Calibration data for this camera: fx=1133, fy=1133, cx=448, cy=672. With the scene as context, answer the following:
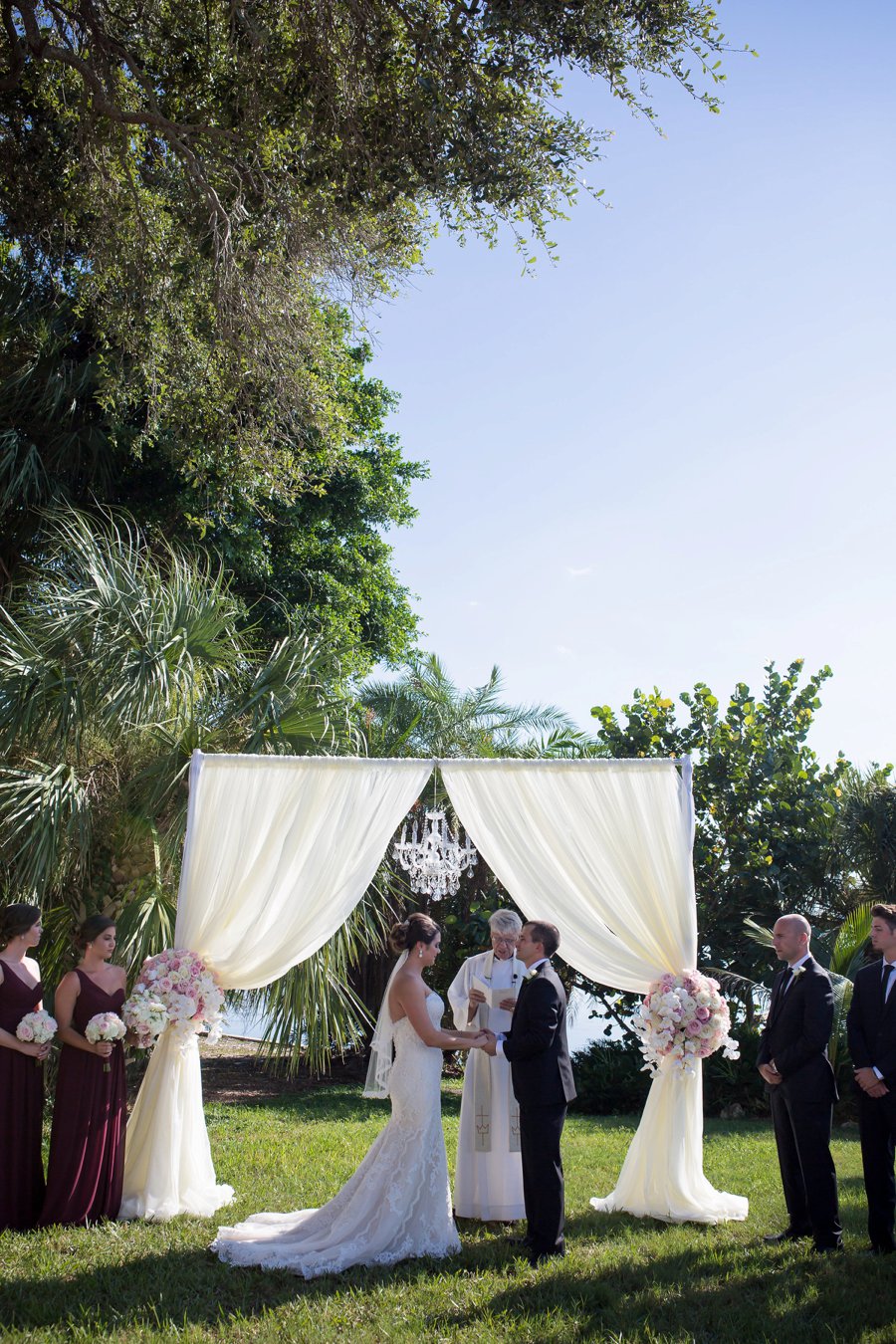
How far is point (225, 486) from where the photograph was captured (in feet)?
43.3

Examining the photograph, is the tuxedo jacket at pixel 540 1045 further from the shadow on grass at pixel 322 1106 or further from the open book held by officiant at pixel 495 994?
the shadow on grass at pixel 322 1106

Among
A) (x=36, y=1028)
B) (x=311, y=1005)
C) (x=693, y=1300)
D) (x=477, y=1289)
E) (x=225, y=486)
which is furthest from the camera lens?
(x=225, y=486)

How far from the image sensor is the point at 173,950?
682cm

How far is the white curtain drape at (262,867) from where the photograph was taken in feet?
22.5

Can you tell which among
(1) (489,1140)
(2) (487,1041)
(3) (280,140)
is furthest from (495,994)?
(3) (280,140)

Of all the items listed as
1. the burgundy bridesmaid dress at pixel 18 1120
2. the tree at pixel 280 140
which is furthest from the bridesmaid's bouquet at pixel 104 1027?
the tree at pixel 280 140

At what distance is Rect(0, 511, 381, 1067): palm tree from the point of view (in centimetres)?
812

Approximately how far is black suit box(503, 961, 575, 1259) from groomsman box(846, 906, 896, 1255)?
1.51m

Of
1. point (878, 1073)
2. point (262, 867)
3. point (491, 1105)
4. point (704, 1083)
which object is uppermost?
point (262, 867)

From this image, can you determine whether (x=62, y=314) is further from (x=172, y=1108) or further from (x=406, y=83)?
(x=172, y=1108)

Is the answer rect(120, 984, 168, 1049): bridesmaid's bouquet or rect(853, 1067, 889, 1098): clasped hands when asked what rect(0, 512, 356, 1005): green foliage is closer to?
rect(120, 984, 168, 1049): bridesmaid's bouquet

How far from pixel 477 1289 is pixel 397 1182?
2.56 feet

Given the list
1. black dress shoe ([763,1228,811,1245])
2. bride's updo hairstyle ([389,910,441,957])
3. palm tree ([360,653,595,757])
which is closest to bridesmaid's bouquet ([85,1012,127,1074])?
bride's updo hairstyle ([389,910,441,957])

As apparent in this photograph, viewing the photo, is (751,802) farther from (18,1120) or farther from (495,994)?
(18,1120)
